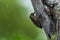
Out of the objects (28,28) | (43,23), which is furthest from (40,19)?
(28,28)

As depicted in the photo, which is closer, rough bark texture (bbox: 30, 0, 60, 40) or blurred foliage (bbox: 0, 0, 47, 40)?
rough bark texture (bbox: 30, 0, 60, 40)

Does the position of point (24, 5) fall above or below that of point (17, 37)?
above

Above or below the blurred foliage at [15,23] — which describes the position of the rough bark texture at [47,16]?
above

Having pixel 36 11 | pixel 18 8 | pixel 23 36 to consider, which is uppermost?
pixel 36 11

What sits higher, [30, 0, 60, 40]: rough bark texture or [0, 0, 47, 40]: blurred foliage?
[30, 0, 60, 40]: rough bark texture

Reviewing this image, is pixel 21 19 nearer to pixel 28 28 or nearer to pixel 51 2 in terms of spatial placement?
pixel 28 28
